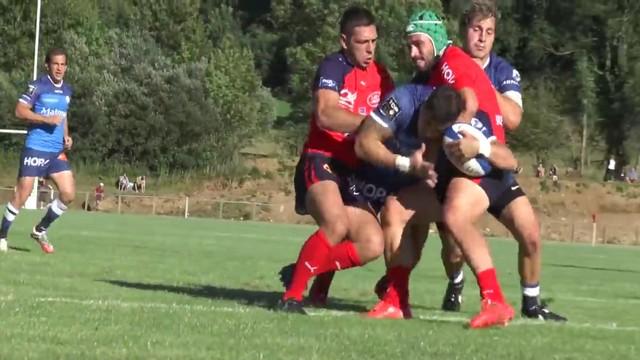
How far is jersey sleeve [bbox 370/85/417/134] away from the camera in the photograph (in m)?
8.29

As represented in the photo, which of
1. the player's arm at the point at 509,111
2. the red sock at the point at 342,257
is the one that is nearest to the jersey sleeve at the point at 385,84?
the player's arm at the point at 509,111

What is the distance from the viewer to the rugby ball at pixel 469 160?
7965 mm

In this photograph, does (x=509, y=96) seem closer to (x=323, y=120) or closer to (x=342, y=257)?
(x=323, y=120)

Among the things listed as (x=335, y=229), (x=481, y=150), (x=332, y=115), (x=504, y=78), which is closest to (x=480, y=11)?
(x=504, y=78)

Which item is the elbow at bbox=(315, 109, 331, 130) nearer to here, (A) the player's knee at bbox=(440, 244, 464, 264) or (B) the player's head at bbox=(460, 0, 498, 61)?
(B) the player's head at bbox=(460, 0, 498, 61)

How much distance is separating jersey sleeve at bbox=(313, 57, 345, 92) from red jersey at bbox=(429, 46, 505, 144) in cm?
76

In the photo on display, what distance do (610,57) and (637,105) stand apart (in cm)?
705

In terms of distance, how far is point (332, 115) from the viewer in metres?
8.77

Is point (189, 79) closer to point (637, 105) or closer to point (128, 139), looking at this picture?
point (128, 139)

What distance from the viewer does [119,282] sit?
34.8 ft

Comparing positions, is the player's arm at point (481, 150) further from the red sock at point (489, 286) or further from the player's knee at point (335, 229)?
the player's knee at point (335, 229)

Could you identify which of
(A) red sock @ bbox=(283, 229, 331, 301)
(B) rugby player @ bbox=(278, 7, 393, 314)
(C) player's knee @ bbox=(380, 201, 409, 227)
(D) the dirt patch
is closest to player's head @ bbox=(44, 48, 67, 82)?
(B) rugby player @ bbox=(278, 7, 393, 314)

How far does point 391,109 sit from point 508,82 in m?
1.27

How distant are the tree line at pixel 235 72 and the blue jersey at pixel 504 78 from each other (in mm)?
45188
